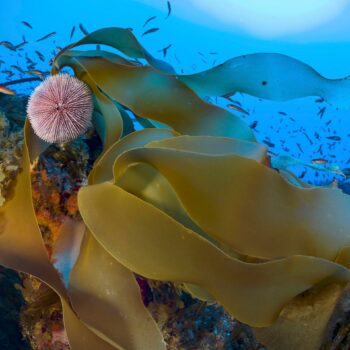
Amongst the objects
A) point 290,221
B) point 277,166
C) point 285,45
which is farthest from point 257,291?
point 285,45

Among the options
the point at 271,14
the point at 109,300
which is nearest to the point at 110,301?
the point at 109,300

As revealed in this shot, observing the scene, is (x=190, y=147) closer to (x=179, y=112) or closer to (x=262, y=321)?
(x=179, y=112)

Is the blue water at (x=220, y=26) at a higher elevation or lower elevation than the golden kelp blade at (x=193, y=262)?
lower

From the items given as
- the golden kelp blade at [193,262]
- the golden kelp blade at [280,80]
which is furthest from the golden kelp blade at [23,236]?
the golden kelp blade at [280,80]

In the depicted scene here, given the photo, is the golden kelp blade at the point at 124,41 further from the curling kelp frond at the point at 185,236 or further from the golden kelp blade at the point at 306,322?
the golden kelp blade at the point at 306,322

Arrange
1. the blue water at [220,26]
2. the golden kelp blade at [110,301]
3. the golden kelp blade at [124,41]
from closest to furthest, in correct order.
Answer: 1. the golden kelp blade at [110,301]
2. the golden kelp blade at [124,41]
3. the blue water at [220,26]

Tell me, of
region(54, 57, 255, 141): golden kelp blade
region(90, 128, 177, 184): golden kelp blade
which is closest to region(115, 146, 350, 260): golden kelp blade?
region(90, 128, 177, 184): golden kelp blade

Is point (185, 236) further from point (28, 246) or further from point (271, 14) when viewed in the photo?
point (271, 14)

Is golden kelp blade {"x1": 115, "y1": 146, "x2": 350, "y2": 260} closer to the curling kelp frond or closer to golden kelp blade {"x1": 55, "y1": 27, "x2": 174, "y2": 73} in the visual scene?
the curling kelp frond
